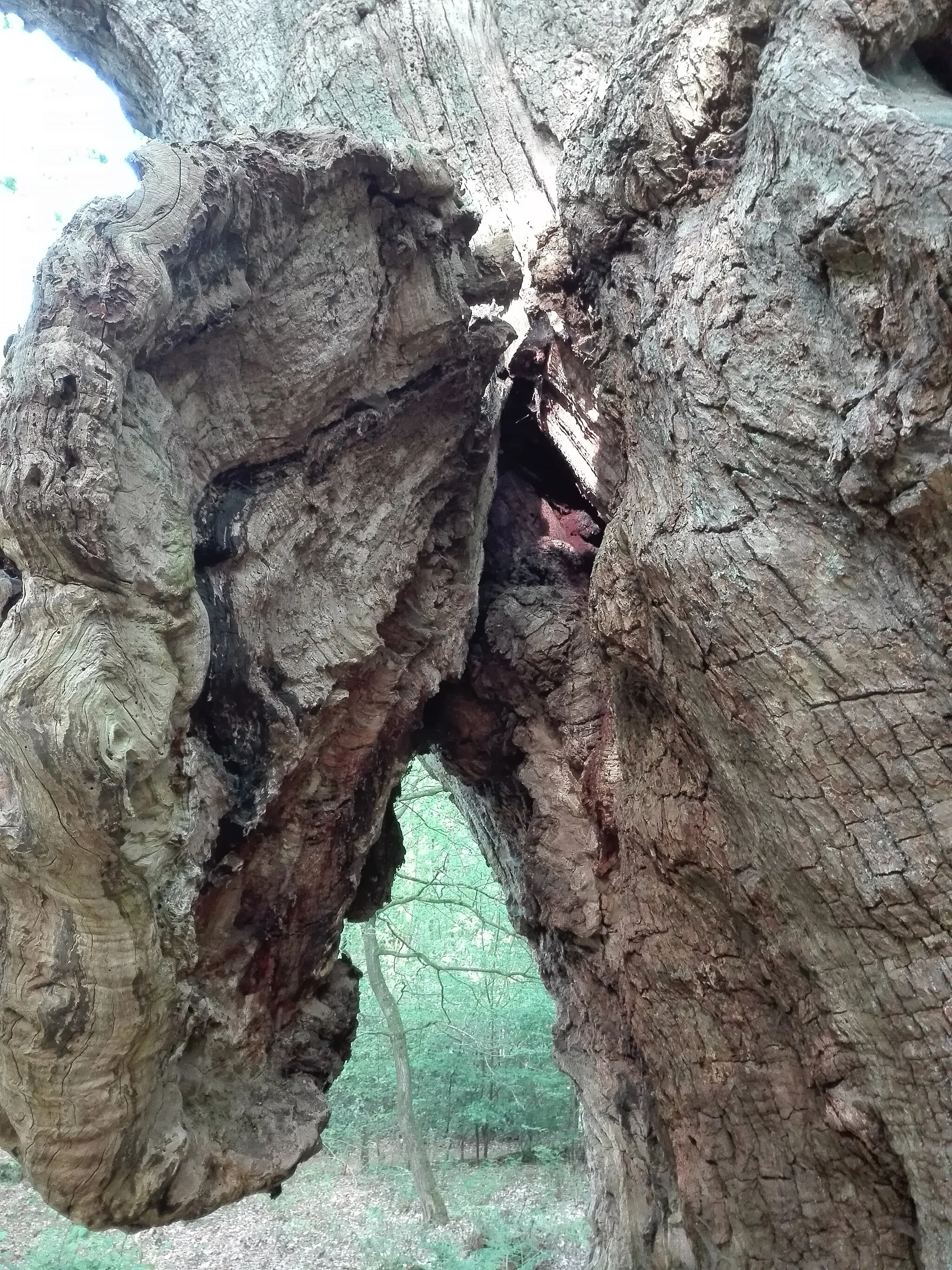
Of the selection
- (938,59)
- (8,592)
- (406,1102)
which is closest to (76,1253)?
(406,1102)

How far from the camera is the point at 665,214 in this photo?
6.35 ft

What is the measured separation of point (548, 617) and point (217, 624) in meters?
0.92

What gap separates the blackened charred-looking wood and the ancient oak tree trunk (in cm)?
549

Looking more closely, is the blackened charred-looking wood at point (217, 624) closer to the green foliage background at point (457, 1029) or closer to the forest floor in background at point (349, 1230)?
the forest floor in background at point (349, 1230)

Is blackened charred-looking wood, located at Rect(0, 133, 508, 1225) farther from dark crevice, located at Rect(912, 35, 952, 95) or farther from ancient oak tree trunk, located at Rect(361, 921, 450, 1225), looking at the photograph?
ancient oak tree trunk, located at Rect(361, 921, 450, 1225)

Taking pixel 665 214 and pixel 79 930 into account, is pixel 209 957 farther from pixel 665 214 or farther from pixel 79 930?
pixel 665 214

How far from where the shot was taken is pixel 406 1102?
25.4 ft

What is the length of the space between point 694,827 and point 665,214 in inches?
52.7

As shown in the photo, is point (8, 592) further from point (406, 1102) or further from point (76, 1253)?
point (406, 1102)

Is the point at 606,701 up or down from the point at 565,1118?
up

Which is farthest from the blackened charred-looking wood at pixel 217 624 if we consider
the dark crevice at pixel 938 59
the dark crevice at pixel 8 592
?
the dark crevice at pixel 938 59

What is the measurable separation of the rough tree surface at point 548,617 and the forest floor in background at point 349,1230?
3.83 m

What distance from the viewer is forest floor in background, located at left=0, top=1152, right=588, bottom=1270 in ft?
19.6

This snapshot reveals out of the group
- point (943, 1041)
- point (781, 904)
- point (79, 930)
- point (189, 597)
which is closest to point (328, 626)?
point (189, 597)
